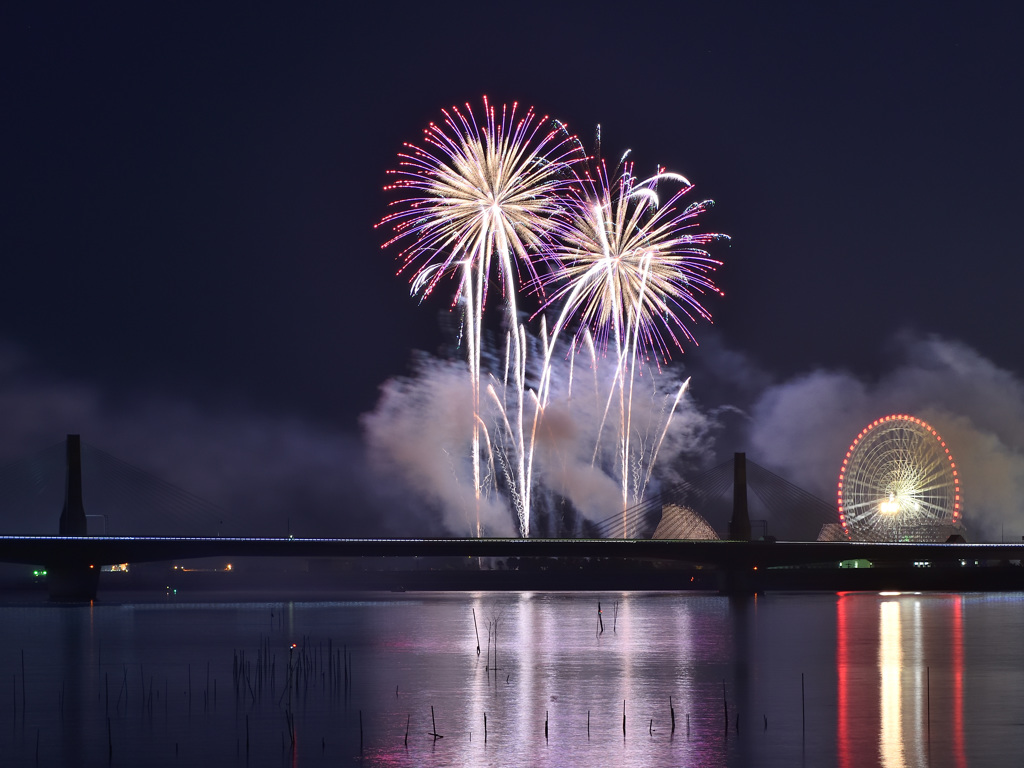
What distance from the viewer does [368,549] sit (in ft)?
440

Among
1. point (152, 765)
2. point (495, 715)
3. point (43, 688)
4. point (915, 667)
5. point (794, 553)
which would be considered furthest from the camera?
point (794, 553)

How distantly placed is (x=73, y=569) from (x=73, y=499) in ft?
31.8

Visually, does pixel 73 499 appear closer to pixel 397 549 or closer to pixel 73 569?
pixel 73 569

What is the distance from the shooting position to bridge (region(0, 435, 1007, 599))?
129 metres

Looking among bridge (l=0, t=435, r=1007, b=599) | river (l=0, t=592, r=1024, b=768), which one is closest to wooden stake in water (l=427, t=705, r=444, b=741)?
river (l=0, t=592, r=1024, b=768)

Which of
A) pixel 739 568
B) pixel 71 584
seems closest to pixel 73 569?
pixel 71 584

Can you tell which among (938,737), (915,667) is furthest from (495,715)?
(915,667)

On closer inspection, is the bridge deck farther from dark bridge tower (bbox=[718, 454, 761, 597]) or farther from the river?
the river

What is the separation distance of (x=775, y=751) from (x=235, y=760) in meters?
13.5

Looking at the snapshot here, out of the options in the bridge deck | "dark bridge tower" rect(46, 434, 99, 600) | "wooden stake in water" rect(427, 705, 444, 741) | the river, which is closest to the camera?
the river

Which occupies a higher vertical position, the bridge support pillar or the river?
the bridge support pillar

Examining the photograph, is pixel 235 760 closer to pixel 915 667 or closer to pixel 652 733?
pixel 652 733

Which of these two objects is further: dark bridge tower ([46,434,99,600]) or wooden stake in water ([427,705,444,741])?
dark bridge tower ([46,434,99,600])

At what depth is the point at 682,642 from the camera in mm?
74938
